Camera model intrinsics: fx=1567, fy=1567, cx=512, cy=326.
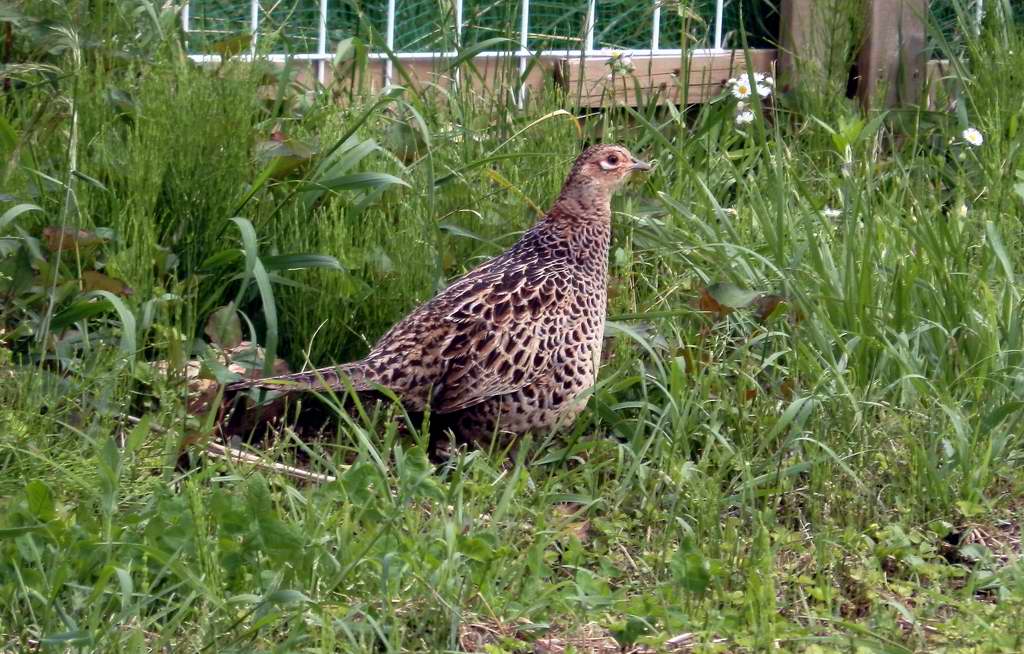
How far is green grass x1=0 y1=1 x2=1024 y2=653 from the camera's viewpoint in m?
3.24

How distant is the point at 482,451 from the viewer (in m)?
4.10

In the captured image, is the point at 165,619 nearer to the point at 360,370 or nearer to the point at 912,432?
the point at 360,370

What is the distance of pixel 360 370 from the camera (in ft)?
14.3

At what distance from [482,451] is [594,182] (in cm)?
112

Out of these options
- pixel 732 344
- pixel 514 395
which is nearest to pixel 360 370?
pixel 514 395

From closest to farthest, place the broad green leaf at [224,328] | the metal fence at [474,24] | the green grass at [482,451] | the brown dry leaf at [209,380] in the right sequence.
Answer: the green grass at [482,451]
the brown dry leaf at [209,380]
the broad green leaf at [224,328]
the metal fence at [474,24]

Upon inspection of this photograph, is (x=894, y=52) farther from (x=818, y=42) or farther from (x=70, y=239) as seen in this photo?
(x=70, y=239)

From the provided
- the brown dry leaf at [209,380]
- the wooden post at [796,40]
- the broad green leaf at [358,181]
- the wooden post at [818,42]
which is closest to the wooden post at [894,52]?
the wooden post at [818,42]

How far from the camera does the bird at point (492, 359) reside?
14.4 ft

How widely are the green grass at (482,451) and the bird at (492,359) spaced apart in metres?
0.11

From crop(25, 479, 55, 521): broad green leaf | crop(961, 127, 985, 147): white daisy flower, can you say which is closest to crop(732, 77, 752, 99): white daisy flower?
crop(961, 127, 985, 147): white daisy flower

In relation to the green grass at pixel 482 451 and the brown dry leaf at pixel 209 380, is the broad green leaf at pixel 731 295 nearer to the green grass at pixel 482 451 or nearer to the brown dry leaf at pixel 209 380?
the green grass at pixel 482 451

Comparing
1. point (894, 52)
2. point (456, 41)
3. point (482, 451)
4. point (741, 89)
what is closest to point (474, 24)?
point (456, 41)

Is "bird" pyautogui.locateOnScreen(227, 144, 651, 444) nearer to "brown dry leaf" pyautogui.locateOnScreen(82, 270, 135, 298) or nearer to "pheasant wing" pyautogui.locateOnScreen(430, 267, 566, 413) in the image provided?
"pheasant wing" pyautogui.locateOnScreen(430, 267, 566, 413)
